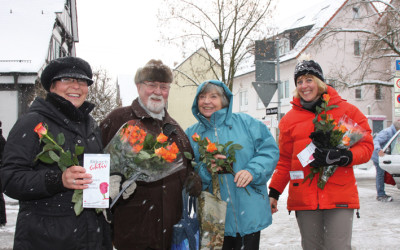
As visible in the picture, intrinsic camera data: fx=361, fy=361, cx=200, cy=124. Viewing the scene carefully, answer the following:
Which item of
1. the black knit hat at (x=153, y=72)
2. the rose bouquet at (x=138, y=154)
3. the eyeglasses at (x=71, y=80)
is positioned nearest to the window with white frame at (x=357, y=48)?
the black knit hat at (x=153, y=72)

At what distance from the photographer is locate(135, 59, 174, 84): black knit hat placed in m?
3.19

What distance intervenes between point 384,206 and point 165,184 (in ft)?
22.0

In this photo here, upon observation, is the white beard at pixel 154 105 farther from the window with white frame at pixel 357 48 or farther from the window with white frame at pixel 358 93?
the window with white frame at pixel 357 48

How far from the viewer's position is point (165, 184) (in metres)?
2.91

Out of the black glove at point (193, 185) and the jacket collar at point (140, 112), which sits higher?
the jacket collar at point (140, 112)

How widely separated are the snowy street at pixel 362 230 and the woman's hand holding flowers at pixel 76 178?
3779mm

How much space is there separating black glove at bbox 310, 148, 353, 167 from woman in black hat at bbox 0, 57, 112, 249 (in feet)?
5.56

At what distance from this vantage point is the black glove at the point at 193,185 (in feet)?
9.08

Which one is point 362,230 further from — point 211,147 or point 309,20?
point 309,20

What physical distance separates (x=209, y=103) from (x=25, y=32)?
15691mm

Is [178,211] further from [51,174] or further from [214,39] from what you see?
[214,39]

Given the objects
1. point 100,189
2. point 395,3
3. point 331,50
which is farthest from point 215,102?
point 331,50

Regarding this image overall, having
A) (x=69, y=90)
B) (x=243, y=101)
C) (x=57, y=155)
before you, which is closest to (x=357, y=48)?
(x=243, y=101)

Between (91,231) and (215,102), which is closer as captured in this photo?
(91,231)
